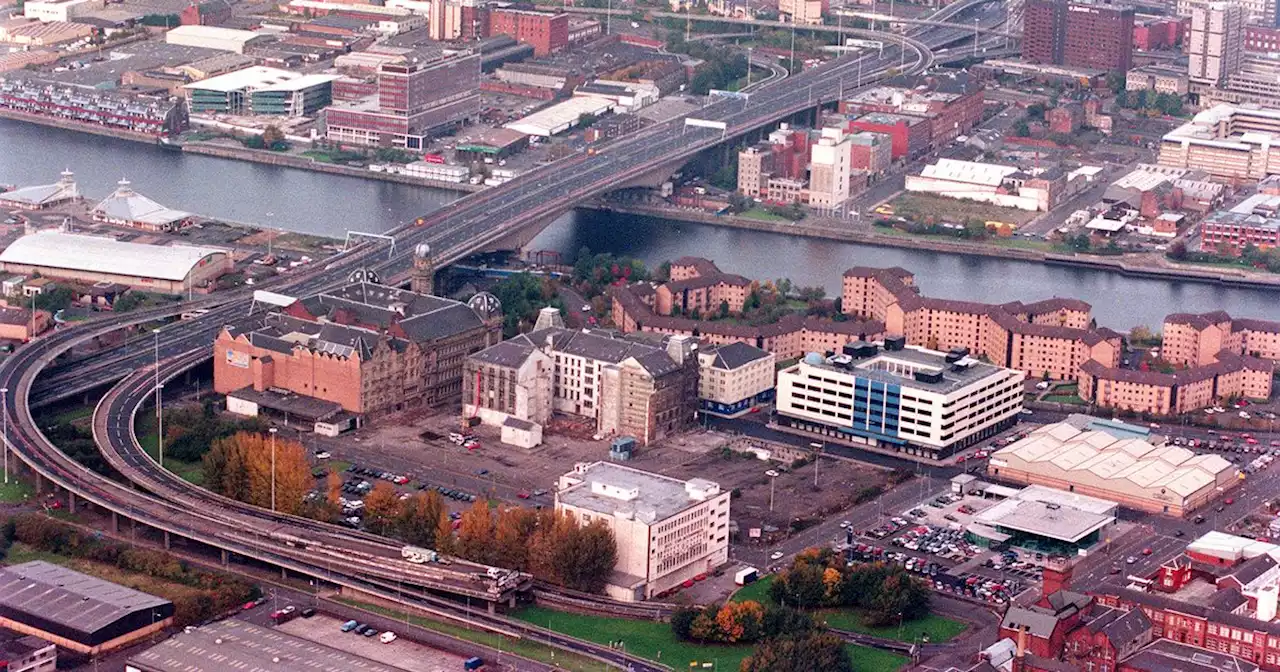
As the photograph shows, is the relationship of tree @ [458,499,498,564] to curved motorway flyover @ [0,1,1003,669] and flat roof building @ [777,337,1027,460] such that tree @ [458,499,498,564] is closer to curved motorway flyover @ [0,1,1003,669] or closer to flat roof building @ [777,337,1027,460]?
curved motorway flyover @ [0,1,1003,669]

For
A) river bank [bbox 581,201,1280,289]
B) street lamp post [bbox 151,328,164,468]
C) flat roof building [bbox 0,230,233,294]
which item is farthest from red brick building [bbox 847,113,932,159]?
street lamp post [bbox 151,328,164,468]

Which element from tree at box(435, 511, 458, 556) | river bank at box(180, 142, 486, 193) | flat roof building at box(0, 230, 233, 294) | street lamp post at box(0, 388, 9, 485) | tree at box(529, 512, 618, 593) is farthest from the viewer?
river bank at box(180, 142, 486, 193)

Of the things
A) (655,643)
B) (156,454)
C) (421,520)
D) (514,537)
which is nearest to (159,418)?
(156,454)

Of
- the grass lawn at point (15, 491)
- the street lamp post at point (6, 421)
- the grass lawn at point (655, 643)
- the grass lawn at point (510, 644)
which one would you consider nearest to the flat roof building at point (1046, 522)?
the grass lawn at point (655, 643)

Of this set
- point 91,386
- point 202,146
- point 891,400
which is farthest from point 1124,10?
point 91,386

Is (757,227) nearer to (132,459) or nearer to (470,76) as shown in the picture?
(470,76)

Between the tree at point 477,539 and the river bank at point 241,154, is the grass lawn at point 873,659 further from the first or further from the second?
the river bank at point 241,154
